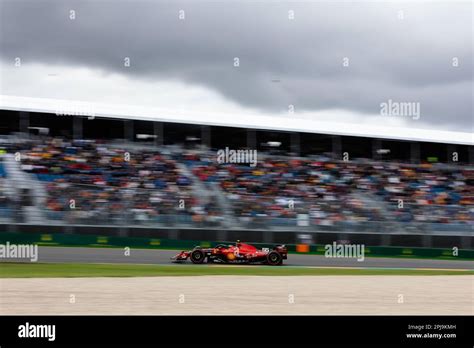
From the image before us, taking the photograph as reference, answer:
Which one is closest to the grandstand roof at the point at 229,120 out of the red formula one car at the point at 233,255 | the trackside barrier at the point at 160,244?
the trackside barrier at the point at 160,244

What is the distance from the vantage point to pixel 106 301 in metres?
10.2

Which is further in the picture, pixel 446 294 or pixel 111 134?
pixel 111 134

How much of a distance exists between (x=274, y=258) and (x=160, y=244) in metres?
4.33

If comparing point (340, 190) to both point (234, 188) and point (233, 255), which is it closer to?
point (234, 188)

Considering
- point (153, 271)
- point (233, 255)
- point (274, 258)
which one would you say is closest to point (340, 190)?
point (274, 258)

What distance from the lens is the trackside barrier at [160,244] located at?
19094 millimetres

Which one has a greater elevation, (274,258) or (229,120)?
(229,120)

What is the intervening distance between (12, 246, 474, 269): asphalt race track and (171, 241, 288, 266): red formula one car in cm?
89

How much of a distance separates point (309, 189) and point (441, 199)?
19.5 feet

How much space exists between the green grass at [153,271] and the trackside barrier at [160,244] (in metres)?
2.77

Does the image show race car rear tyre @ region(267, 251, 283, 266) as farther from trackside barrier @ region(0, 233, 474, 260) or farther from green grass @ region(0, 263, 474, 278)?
trackside barrier @ region(0, 233, 474, 260)

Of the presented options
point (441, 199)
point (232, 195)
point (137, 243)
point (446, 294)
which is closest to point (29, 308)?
point (446, 294)

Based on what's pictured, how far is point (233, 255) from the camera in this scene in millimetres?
18203
